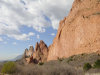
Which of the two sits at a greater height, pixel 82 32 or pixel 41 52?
pixel 82 32

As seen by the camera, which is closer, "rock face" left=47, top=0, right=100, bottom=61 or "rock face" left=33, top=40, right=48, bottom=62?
"rock face" left=47, top=0, right=100, bottom=61

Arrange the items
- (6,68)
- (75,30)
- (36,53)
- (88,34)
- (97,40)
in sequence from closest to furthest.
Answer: (6,68) < (97,40) < (88,34) < (75,30) < (36,53)

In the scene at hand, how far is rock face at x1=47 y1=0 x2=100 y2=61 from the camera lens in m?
37.1

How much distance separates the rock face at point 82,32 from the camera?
37.1 meters

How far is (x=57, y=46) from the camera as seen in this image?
59812 millimetres

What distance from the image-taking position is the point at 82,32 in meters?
42.5

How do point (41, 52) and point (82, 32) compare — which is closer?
point (82, 32)

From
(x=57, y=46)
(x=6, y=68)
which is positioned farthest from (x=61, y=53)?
(x=6, y=68)

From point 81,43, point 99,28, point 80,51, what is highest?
point 99,28

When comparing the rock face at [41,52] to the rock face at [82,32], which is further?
the rock face at [41,52]

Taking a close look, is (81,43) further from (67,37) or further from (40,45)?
(40,45)

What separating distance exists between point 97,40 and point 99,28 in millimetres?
3625

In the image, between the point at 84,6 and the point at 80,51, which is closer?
the point at 80,51

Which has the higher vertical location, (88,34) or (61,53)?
(88,34)
